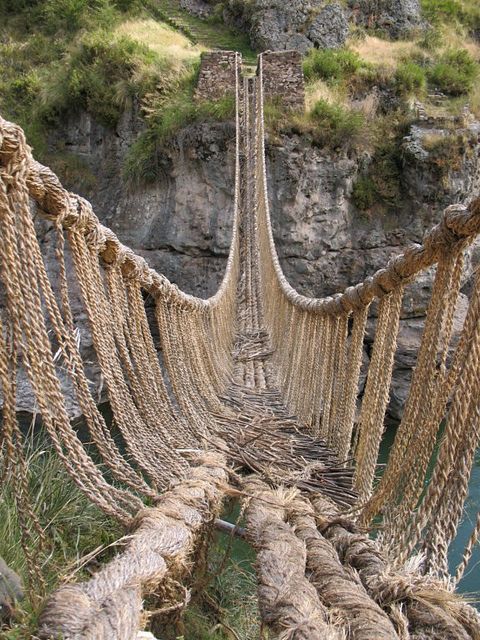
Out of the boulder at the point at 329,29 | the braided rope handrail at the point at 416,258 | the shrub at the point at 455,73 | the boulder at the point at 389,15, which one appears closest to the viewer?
the braided rope handrail at the point at 416,258

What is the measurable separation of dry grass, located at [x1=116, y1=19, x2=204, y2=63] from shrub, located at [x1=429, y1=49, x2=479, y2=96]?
3575mm

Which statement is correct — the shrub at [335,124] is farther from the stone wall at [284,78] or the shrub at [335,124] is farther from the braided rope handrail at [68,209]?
the braided rope handrail at [68,209]

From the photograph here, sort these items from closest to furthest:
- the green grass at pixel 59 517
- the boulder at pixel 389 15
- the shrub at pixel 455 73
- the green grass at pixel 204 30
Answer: the green grass at pixel 59 517 → the shrub at pixel 455 73 → the boulder at pixel 389 15 → the green grass at pixel 204 30

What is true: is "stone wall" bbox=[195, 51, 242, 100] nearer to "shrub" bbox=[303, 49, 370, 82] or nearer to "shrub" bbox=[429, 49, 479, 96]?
"shrub" bbox=[303, 49, 370, 82]

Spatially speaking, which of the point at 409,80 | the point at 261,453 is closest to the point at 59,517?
the point at 261,453

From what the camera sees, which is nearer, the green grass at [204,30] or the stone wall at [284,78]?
the stone wall at [284,78]

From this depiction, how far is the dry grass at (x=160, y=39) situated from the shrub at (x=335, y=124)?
2.31m

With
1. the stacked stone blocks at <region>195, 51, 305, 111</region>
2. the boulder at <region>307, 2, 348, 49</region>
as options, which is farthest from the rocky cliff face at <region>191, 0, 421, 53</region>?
the stacked stone blocks at <region>195, 51, 305, 111</region>

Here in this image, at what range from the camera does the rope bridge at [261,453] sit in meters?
0.79

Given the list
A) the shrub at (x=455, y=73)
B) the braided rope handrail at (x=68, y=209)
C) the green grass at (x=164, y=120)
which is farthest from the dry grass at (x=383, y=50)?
the braided rope handrail at (x=68, y=209)

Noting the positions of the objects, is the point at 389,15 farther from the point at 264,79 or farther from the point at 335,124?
the point at 335,124

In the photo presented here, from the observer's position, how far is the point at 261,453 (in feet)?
7.43

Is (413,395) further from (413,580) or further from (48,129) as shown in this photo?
(48,129)

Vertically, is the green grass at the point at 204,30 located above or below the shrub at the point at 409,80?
above
